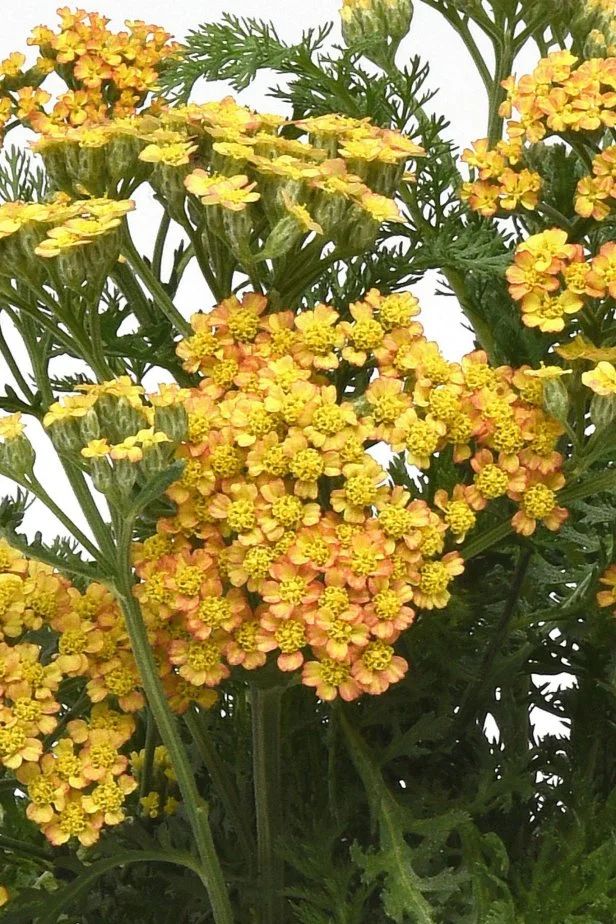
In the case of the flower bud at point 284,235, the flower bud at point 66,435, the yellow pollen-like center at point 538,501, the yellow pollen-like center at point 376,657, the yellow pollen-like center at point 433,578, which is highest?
the flower bud at point 284,235

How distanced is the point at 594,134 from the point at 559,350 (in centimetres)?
19

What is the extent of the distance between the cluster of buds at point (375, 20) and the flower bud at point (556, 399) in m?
0.33

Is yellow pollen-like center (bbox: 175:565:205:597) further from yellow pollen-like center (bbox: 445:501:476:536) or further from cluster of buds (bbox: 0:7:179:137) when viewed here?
cluster of buds (bbox: 0:7:179:137)

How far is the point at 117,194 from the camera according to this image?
106 cm

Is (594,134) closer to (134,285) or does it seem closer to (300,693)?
(134,285)

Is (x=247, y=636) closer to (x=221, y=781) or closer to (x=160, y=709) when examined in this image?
(x=160, y=709)

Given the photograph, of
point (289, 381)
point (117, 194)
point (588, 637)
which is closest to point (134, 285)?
point (117, 194)

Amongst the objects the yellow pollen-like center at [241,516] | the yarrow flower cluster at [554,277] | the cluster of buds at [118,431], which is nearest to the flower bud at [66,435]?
the cluster of buds at [118,431]

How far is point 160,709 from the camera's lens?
97 centimetres

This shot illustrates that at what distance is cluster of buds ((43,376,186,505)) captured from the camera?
882mm

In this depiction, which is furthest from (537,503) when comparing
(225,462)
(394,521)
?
(225,462)

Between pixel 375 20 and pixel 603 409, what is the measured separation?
15.1 inches

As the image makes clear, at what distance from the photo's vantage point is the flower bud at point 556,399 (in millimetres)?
950

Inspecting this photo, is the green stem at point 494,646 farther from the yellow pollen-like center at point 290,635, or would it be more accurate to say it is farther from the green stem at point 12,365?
the green stem at point 12,365
